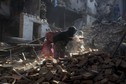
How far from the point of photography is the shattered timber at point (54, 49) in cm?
698

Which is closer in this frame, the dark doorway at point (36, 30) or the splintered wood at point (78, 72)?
the splintered wood at point (78, 72)

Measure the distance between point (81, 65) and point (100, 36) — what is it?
1282 centimetres

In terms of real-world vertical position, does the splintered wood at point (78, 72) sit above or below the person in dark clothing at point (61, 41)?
below

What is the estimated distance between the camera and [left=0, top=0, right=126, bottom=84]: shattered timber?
6980mm

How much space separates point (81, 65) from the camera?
24.7 feet

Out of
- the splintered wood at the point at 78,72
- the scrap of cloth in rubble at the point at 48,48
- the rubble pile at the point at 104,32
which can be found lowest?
the splintered wood at the point at 78,72

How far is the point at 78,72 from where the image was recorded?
7.21m

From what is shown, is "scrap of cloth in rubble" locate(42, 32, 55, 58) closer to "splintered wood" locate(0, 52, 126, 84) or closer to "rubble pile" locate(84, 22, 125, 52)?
"splintered wood" locate(0, 52, 126, 84)

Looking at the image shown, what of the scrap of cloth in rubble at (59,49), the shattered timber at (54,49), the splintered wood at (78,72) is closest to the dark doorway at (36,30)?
the shattered timber at (54,49)

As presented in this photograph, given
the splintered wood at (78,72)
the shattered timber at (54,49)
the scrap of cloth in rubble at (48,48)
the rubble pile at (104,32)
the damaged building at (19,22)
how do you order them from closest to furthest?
the splintered wood at (78,72), the shattered timber at (54,49), the scrap of cloth in rubble at (48,48), the damaged building at (19,22), the rubble pile at (104,32)

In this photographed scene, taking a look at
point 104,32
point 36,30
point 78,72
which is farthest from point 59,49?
point 104,32

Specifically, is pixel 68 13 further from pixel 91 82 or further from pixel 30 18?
pixel 91 82

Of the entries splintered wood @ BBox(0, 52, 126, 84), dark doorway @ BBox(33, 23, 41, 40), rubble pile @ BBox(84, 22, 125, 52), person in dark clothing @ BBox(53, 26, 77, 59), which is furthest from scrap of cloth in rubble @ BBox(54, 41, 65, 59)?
dark doorway @ BBox(33, 23, 41, 40)

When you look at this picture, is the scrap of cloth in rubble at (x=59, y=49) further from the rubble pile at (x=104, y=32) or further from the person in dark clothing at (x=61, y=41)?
the rubble pile at (x=104, y=32)
